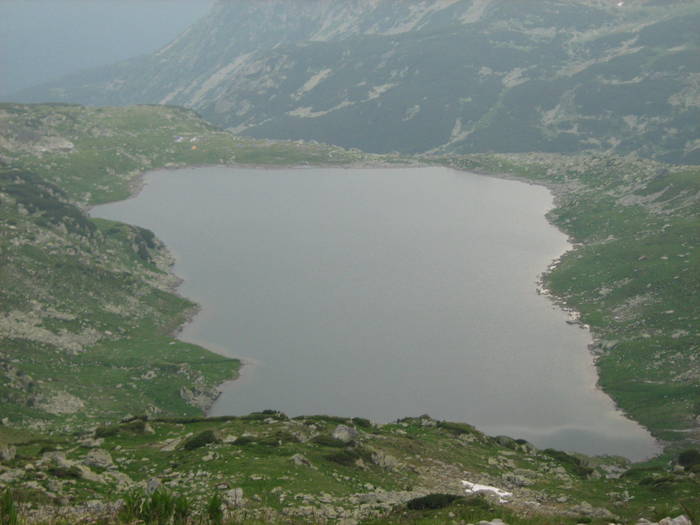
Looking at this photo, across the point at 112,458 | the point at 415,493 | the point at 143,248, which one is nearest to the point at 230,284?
the point at 143,248

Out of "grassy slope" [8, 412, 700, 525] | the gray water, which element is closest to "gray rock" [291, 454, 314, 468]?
"grassy slope" [8, 412, 700, 525]

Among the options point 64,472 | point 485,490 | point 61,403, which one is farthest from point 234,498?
point 61,403

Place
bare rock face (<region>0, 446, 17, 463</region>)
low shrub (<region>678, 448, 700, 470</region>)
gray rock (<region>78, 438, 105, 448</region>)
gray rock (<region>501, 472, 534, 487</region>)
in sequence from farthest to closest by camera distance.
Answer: low shrub (<region>678, 448, 700, 470</region>)
gray rock (<region>78, 438, 105, 448</region>)
gray rock (<region>501, 472, 534, 487</region>)
bare rock face (<region>0, 446, 17, 463</region>)

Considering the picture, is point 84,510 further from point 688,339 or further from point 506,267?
point 506,267

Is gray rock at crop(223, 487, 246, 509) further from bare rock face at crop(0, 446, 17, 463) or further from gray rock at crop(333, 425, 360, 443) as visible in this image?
gray rock at crop(333, 425, 360, 443)

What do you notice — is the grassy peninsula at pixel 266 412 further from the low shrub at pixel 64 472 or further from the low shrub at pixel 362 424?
the low shrub at pixel 362 424
